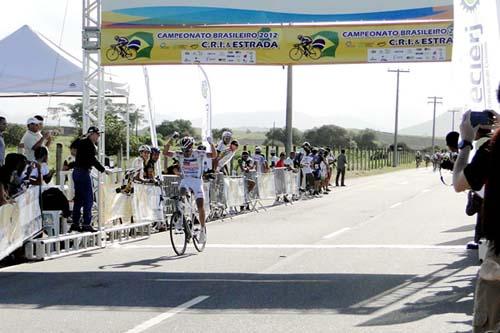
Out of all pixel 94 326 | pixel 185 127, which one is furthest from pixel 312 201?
pixel 185 127

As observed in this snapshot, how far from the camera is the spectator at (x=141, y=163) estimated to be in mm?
15773

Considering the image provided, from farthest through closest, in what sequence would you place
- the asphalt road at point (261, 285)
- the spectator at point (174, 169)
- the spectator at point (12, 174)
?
the spectator at point (174, 169)
the spectator at point (12, 174)
the asphalt road at point (261, 285)

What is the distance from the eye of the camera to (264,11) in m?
13.1

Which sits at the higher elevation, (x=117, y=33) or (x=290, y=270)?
(x=117, y=33)

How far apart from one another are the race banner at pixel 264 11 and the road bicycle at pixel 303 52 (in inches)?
21.0

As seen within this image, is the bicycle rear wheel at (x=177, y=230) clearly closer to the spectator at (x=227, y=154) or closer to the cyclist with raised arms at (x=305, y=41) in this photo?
the cyclist with raised arms at (x=305, y=41)

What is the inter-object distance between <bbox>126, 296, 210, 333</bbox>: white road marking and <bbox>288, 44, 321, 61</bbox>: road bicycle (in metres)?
6.12

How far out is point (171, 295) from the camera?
8.91m

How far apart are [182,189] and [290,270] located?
120 inches

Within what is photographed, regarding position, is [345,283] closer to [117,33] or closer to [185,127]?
[117,33]

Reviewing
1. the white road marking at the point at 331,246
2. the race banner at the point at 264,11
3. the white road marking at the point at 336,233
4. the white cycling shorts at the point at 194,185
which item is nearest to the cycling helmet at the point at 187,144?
the white cycling shorts at the point at 194,185

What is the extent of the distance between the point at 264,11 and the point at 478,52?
5.36 m

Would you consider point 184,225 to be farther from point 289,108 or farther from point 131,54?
point 289,108

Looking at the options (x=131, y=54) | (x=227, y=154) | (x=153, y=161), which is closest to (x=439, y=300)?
(x=131, y=54)
